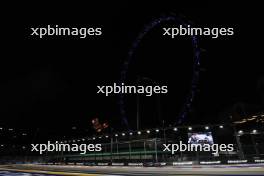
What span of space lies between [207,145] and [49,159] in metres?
41.0

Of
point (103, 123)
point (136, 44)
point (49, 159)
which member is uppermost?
point (136, 44)

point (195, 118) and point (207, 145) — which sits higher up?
point (195, 118)

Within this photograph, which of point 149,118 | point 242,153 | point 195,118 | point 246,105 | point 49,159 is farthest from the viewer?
point 149,118

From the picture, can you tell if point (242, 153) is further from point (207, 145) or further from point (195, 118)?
point (195, 118)

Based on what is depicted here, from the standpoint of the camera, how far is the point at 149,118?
106 meters

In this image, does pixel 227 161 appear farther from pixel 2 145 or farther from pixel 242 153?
pixel 2 145

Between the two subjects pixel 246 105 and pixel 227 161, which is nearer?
pixel 227 161

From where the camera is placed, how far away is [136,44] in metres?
67.4

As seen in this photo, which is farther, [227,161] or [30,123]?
[30,123]

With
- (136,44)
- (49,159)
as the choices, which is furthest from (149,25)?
(49,159)

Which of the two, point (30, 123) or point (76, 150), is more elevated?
point (30, 123)

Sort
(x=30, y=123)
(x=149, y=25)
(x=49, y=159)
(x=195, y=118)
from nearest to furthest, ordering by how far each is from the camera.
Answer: (x=149, y=25) → (x=49, y=159) → (x=195, y=118) → (x=30, y=123)

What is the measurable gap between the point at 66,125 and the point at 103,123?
32359 millimetres

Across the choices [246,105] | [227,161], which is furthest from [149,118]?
[227,161]
